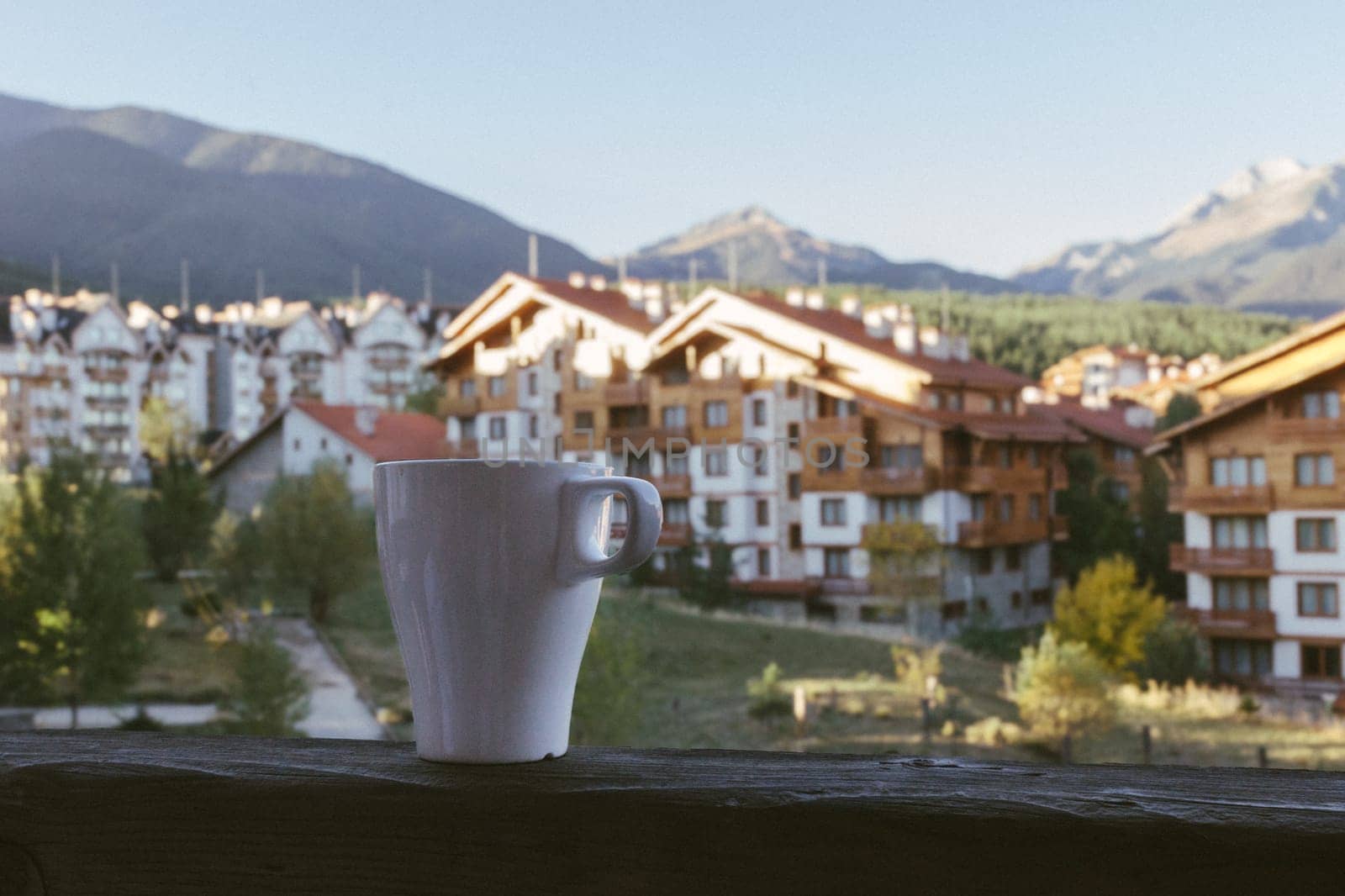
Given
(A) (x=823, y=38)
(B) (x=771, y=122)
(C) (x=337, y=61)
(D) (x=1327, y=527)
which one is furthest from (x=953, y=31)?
(D) (x=1327, y=527)

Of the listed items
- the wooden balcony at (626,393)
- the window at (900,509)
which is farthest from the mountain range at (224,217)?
the window at (900,509)

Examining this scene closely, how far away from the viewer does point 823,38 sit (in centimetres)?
1891

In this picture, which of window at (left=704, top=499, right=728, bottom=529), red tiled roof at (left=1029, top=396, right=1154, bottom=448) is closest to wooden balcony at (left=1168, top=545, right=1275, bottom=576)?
red tiled roof at (left=1029, top=396, right=1154, bottom=448)

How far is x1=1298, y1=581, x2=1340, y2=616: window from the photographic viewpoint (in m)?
9.85

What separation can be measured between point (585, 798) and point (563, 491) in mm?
94

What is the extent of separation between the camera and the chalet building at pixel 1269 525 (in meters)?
9.57

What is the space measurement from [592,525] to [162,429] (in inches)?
656

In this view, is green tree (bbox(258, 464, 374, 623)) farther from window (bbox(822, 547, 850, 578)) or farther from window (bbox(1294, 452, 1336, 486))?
window (bbox(1294, 452, 1336, 486))

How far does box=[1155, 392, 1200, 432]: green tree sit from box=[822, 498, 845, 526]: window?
3597 millimetres

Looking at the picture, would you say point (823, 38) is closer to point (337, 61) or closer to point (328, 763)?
point (337, 61)

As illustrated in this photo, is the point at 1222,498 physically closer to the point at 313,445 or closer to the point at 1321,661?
the point at 1321,661

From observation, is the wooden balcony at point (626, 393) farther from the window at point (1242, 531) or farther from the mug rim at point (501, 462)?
the mug rim at point (501, 462)

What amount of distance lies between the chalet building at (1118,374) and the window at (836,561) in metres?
3.93

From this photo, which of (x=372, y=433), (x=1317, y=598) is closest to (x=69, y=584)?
(x=372, y=433)
